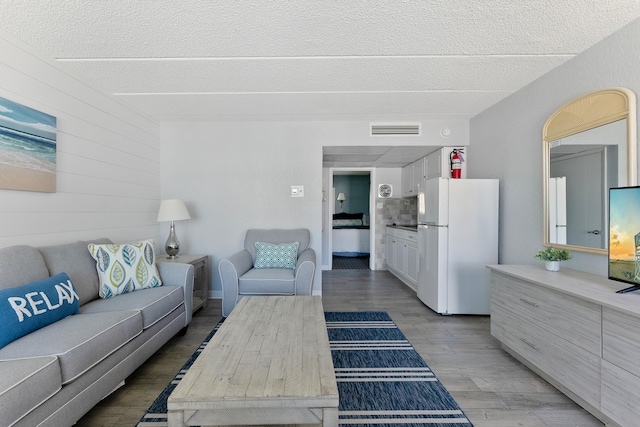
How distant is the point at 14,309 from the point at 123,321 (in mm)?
503

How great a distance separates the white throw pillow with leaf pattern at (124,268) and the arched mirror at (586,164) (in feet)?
11.4

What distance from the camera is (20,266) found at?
1777 mm

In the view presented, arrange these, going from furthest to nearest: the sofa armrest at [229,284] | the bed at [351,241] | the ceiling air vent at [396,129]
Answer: the bed at [351,241] → the ceiling air vent at [396,129] → the sofa armrest at [229,284]

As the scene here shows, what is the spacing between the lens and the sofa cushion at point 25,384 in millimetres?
1121

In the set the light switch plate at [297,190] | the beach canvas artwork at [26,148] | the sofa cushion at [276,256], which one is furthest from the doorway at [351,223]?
the beach canvas artwork at [26,148]

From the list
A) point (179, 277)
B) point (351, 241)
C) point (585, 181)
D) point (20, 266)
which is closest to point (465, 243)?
point (585, 181)

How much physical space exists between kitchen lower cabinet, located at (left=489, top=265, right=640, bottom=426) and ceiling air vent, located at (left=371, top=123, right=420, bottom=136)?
84.3 inches

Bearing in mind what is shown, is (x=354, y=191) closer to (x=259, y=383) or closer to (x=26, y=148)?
(x=26, y=148)

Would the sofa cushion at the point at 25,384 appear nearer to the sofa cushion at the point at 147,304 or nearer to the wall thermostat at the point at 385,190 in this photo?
the sofa cushion at the point at 147,304

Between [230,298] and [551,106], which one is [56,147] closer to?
[230,298]

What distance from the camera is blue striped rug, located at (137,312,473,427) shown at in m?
1.63

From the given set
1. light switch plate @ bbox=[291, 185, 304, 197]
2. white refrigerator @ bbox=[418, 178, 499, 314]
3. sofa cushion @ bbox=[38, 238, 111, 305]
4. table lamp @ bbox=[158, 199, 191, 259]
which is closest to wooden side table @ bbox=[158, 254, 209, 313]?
table lamp @ bbox=[158, 199, 191, 259]

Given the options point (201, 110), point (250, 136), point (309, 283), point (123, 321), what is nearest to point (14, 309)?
point (123, 321)

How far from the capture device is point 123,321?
1814 millimetres
